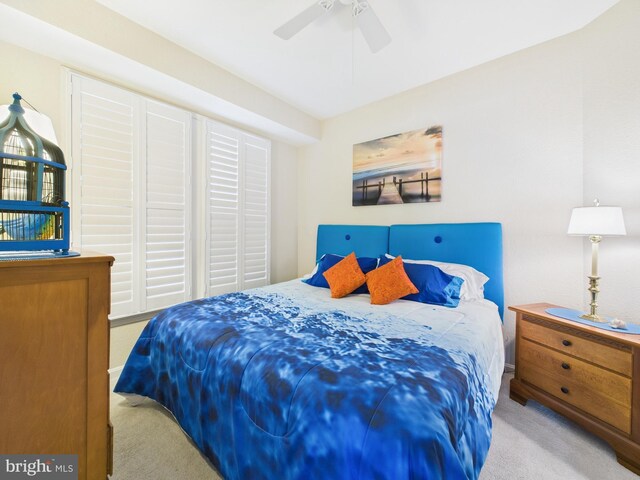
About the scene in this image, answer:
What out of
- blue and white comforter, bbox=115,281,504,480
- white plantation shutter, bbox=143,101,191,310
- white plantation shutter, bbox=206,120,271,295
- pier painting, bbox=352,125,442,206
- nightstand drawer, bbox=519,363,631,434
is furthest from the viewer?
white plantation shutter, bbox=206,120,271,295

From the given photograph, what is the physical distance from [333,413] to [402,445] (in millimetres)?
228

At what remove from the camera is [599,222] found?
1.66 m

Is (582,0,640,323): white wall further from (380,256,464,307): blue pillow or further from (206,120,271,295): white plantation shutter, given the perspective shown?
(206,120,271,295): white plantation shutter

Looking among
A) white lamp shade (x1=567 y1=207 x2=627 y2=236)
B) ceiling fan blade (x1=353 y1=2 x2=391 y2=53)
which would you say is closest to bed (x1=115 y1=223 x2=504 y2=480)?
white lamp shade (x1=567 y1=207 x2=627 y2=236)

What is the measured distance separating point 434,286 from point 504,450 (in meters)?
1.05

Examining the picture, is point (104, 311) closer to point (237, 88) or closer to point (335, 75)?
point (237, 88)

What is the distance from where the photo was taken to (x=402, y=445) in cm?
78

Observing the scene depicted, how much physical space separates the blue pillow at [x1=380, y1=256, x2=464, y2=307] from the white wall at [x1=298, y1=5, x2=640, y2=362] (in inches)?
27.0

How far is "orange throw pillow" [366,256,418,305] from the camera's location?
83.0 inches

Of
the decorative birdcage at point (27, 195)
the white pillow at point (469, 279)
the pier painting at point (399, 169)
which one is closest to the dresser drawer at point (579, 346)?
the white pillow at point (469, 279)

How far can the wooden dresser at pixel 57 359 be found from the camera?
0.86 metres

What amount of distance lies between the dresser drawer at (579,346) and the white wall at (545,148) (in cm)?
50

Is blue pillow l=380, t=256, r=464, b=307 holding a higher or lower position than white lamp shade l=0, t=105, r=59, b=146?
lower

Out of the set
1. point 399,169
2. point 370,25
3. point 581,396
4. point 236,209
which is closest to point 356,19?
point 370,25
